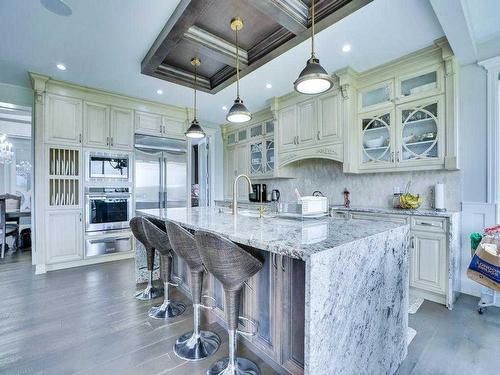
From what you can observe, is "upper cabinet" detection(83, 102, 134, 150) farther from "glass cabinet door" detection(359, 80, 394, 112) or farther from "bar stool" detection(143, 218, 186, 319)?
"glass cabinet door" detection(359, 80, 394, 112)

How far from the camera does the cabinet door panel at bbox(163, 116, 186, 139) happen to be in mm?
4586

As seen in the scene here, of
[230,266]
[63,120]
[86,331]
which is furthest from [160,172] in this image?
[230,266]

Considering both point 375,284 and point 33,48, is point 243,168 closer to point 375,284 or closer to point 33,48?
point 33,48

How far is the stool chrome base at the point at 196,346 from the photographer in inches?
67.1

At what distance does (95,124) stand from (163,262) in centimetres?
287

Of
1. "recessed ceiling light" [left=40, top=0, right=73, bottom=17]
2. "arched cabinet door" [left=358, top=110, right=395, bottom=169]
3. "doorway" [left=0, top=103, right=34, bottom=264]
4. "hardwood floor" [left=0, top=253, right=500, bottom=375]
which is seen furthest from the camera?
"doorway" [left=0, top=103, right=34, bottom=264]

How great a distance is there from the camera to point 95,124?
154 inches

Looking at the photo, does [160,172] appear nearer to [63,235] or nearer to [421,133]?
[63,235]

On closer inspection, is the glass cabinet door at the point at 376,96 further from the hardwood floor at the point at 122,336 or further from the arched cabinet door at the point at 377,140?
the hardwood floor at the point at 122,336

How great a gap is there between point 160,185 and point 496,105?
15.2 feet

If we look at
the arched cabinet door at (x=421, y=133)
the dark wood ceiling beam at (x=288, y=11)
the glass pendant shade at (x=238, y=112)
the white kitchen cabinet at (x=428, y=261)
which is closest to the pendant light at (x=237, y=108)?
the glass pendant shade at (x=238, y=112)

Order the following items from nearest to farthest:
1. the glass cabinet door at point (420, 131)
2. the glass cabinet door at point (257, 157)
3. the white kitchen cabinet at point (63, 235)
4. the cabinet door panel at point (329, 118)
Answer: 1. the glass cabinet door at point (420, 131)
2. the cabinet door panel at point (329, 118)
3. the white kitchen cabinet at point (63, 235)
4. the glass cabinet door at point (257, 157)

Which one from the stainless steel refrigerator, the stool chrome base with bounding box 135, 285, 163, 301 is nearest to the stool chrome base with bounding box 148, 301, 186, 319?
the stool chrome base with bounding box 135, 285, 163, 301

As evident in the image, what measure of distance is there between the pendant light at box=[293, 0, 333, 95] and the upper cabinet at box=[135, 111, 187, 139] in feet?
10.8
